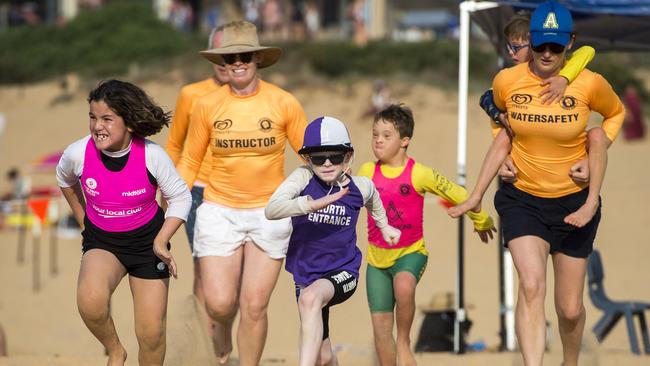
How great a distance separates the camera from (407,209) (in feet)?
23.1

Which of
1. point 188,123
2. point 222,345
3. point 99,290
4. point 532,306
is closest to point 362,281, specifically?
point 222,345

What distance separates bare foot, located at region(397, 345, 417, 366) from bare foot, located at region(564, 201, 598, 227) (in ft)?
4.81

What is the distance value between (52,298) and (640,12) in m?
10.0

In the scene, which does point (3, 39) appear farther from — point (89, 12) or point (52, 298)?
point (52, 298)

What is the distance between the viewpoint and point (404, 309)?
22.8 feet

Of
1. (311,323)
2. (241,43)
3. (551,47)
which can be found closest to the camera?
(311,323)

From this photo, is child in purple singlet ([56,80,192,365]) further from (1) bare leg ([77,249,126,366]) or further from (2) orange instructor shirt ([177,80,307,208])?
(2) orange instructor shirt ([177,80,307,208])

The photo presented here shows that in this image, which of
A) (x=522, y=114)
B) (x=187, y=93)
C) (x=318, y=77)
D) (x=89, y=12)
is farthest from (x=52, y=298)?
(x=89, y=12)

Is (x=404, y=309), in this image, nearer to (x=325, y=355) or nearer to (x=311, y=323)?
(x=325, y=355)

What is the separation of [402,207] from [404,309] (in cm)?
64

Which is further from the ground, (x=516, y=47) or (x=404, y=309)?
(x=516, y=47)

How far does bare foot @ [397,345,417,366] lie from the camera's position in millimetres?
7109

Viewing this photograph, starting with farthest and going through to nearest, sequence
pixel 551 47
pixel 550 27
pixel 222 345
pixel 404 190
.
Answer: pixel 222 345, pixel 404 190, pixel 551 47, pixel 550 27

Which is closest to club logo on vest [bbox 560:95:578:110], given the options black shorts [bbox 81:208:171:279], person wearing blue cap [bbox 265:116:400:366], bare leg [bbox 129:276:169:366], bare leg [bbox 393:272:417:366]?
person wearing blue cap [bbox 265:116:400:366]
